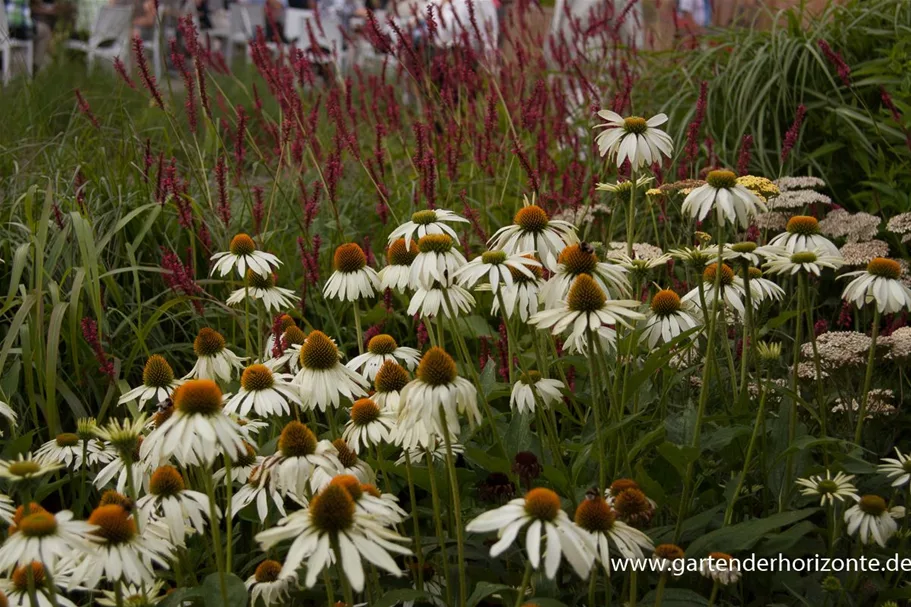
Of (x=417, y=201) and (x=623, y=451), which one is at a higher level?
(x=417, y=201)

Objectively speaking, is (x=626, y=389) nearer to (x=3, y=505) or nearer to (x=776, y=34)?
(x=3, y=505)

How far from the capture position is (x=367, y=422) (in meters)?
1.72

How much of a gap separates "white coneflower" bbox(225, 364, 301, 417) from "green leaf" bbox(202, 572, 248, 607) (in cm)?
28

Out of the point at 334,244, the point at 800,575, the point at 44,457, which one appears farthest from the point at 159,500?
the point at 334,244

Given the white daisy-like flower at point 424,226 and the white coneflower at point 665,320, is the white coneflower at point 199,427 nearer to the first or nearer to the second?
the white daisy-like flower at point 424,226

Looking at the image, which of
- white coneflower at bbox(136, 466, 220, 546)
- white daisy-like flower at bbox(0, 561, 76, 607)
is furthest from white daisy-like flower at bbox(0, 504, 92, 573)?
white coneflower at bbox(136, 466, 220, 546)

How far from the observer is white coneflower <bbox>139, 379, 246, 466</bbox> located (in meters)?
1.35

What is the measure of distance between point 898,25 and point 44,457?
10.6 ft

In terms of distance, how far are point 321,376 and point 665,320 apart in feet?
2.25

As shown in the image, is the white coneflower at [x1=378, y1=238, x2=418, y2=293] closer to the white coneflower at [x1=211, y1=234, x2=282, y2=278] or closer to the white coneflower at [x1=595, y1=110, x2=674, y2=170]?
the white coneflower at [x1=211, y1=234, x2=282, y2=278]

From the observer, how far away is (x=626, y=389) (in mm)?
1764

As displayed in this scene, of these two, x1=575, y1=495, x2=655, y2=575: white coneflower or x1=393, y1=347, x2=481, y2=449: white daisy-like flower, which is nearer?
x1=575, y1=495, x2=655, y2=575: white coneflower

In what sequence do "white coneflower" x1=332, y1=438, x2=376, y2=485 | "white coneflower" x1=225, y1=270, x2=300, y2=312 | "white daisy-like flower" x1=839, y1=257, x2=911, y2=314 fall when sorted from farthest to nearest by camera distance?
1. "white coneflower" x1=225, y1=270, x2=300, y2=312
2. "white daisy-like flower" x1=839, y1=257, x2=911, y2=314
3. "white coneflower" x1=332, y1=438, x2=376, y2=485

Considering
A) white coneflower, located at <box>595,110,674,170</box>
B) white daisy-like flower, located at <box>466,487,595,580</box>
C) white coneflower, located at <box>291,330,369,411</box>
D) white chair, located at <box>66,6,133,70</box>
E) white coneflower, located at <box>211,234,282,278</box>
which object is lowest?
white daisy-like flower, located at <box>466,487,595,580</box>
